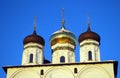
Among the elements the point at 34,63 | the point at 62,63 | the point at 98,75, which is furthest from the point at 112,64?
the point at 34,63

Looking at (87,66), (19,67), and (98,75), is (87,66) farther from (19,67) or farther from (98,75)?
(19,67)

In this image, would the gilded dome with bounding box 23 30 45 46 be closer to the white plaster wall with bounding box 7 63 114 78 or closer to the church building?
the church building

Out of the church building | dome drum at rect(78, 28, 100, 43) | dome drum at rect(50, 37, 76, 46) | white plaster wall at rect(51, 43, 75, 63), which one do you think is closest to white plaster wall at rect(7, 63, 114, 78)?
the church building

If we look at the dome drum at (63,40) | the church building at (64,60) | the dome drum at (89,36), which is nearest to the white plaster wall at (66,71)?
the church building at (64,60)

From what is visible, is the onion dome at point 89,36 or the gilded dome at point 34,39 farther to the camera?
the gilded dome at point 34,39

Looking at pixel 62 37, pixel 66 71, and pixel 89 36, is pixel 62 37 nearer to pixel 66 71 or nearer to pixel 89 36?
pixel 89 36

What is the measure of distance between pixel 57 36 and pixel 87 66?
3.50 meters

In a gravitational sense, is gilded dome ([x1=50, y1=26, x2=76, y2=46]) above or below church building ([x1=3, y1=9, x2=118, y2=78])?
above

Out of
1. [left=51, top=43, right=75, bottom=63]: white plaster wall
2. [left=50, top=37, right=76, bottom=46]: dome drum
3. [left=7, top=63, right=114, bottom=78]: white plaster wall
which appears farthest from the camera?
[left=50, top=37, right=76, bottom=46]: dome drum

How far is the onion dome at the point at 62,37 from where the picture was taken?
2948 cm

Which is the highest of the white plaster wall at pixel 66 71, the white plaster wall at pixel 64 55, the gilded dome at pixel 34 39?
the gilded dome at pixel 34 39

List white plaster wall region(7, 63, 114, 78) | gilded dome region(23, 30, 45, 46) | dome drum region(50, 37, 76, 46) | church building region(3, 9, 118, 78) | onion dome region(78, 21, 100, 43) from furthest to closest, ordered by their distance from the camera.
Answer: dome drum region(50, 37, 76, 46) → gilded dome region(23, 30, 45, 46) → onion dome region(78, 21, 100, 43) → church building region(3, 9, 118, 78) → white plaster wall region(7, 63, 114, 78)

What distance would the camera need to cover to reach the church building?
88.3ft

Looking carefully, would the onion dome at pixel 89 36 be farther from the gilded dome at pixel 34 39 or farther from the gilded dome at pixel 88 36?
the gilded dome at pixel 34 39
